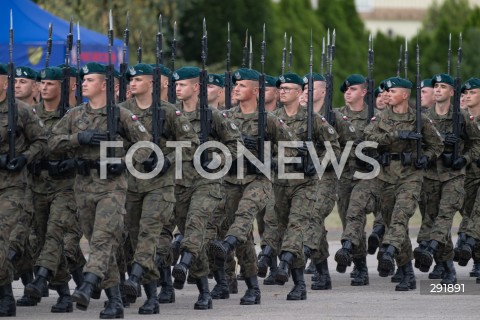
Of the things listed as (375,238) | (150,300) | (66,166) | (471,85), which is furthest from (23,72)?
(471,85)

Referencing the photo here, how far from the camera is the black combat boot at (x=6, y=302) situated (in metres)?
13.2

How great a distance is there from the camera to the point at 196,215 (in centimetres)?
1383

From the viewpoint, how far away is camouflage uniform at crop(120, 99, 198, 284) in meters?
13.1

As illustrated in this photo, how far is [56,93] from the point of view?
47.6 ft

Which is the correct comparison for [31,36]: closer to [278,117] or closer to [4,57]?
[4,57]

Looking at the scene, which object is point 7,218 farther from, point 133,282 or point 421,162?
point 421,162

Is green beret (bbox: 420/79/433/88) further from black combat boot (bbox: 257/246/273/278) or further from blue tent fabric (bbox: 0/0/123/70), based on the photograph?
blue tent fabric (bbox: 0/0/123/70)

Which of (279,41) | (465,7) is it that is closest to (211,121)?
(279,41)

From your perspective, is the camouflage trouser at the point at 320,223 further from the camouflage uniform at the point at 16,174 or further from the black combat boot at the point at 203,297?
the camouflage uniform at the point at 16,174

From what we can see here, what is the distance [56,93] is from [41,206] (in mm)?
1095

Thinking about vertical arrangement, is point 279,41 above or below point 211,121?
above

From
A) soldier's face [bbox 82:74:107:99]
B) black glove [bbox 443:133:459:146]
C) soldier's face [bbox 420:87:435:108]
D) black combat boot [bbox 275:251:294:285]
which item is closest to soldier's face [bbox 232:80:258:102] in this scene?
black combat boot [bbox 275:251:294:285]

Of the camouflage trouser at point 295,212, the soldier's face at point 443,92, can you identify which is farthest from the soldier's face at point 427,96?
the camouflage trouser at point 295,212

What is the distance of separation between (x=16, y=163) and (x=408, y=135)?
435 centimetres
